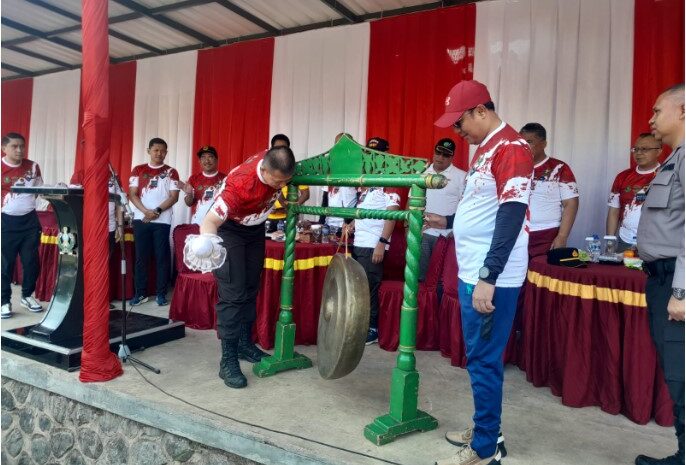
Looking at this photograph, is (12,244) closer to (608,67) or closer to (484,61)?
(484,61)

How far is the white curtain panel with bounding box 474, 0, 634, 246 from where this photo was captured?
160 inches

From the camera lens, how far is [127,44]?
22.0ft

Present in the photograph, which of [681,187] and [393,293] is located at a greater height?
[681,187]

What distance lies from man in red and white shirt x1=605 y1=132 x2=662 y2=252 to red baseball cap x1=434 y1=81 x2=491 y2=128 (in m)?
2.14

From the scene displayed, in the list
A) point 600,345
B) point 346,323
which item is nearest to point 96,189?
point 346,323

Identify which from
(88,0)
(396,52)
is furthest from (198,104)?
(88,0)

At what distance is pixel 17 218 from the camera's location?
423 cm

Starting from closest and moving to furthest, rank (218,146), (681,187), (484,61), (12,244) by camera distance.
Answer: (681,187), (12,244), (484,61), (218,146)

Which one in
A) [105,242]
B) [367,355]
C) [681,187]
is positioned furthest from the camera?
[367,355]

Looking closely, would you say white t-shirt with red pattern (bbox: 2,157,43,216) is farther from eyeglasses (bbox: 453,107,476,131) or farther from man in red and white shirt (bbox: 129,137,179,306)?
eyeglasses (bbox: 453,107,476,131)

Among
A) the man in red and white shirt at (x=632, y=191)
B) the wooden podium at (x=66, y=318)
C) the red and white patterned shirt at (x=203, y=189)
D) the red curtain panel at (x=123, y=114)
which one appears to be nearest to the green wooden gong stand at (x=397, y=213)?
the wooden podium at (x=66, y=318)

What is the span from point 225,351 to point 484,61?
11.6ft

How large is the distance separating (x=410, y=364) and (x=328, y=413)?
50cm

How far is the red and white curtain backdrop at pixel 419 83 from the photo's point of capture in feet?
13.3
